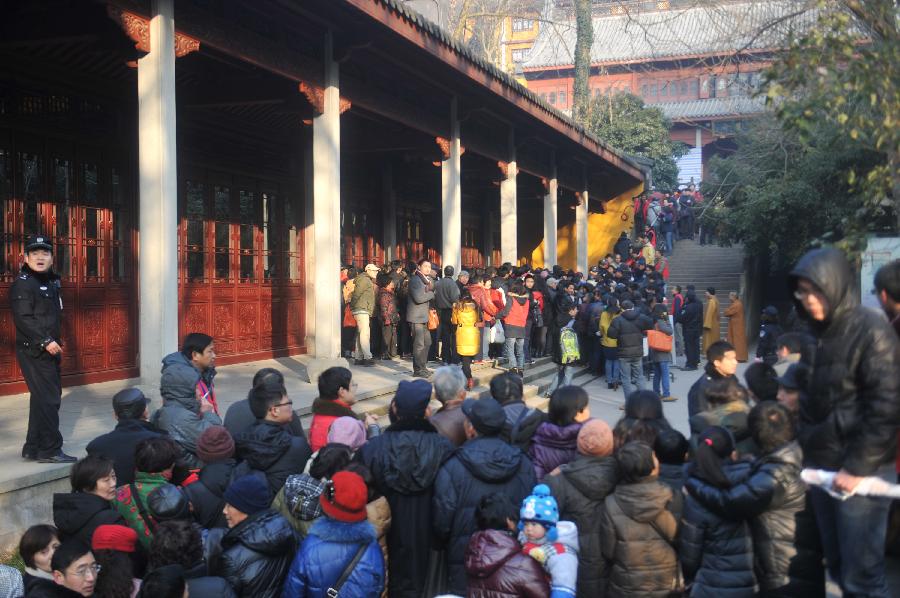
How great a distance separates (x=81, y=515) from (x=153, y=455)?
453 millimetres

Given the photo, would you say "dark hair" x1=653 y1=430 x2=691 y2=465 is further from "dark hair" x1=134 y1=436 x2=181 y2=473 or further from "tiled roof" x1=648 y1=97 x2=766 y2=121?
"tiled roof" x1=648 y1=97 x2=766 y2=121

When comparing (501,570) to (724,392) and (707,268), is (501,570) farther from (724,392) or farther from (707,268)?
(707,268)

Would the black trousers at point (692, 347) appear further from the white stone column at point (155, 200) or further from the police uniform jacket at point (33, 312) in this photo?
the police uniform jacket at point (33, 312)

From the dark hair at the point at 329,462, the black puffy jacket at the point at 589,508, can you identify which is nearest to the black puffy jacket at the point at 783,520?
the black puffy jacket at the point at 589,508

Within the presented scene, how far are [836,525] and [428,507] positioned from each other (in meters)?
1.95

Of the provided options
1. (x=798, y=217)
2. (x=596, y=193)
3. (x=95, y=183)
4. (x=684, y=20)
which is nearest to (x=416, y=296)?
(x=95, y=183)

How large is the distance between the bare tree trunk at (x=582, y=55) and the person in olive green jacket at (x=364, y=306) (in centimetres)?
1875

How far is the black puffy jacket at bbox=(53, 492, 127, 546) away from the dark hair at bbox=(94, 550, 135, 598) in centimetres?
48

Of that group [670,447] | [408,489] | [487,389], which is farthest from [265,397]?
[487,389]

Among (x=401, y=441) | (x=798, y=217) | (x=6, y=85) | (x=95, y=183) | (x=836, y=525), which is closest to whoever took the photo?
(x=836, y=525)

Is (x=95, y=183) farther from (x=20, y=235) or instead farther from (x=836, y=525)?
(x=836, y=525)

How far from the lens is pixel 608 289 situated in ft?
50.7

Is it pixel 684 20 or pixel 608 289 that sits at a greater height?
pixel 684 20

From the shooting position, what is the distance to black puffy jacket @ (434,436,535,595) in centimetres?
429
